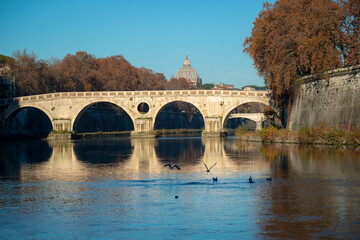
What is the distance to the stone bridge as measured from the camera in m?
80.6

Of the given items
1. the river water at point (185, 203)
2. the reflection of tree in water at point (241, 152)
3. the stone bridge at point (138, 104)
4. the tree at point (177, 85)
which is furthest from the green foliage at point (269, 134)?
the tree at point (177, 85)

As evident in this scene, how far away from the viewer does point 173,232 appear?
44.7ft

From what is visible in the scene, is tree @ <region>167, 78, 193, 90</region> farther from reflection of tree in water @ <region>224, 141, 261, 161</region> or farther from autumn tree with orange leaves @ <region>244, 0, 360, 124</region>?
reflection of tree in water @ <region>224, 141, 261, 161</region>

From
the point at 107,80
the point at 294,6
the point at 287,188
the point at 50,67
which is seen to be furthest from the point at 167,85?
the point at 287,188

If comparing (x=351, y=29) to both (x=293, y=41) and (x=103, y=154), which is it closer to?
(x=293, y=41)

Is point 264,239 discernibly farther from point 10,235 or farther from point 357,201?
point 10,235

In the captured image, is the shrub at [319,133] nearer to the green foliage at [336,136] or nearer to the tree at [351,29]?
the green foliage at [336,136]

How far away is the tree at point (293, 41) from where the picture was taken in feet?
157

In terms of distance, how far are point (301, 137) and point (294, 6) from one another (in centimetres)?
1499

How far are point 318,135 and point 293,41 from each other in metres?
12.0

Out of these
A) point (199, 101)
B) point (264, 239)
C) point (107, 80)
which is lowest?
point (264, 239)

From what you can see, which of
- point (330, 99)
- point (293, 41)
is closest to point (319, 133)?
point (330, 99)

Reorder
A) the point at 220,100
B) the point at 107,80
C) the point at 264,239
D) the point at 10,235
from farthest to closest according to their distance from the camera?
the point at 107,80 → the point at 220,100 → the point at 10,235 → the point at 264,239

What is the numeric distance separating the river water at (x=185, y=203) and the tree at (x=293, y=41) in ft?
71.4
